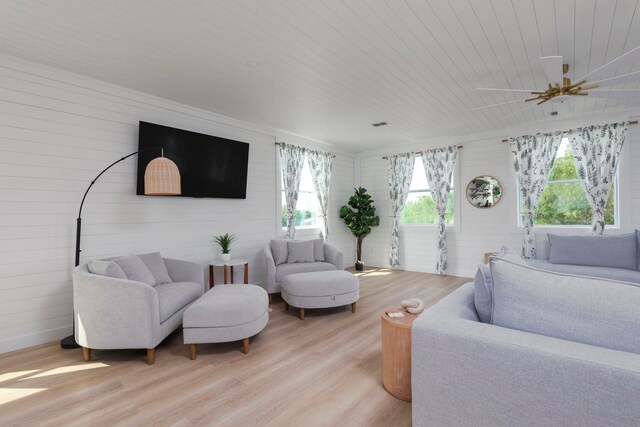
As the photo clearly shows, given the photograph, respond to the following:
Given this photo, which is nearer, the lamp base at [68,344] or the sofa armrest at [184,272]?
the lamp base at [68,344]

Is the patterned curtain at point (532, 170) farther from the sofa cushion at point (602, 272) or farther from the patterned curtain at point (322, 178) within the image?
the patterned curtain at point (322, 178)

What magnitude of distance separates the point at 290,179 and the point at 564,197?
4.56 m

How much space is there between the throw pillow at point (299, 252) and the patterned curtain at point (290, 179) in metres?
0.61

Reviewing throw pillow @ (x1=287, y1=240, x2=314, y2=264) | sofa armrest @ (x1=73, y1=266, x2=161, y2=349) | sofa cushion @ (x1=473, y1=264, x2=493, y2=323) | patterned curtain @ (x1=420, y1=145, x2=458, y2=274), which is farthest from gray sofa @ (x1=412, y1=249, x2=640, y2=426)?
patterned curtain @ (x1=420, y1=145, x2=458, y2=274)

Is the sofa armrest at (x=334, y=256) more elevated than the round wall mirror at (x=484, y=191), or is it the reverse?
the round wall mirror at (x=484, y=191)

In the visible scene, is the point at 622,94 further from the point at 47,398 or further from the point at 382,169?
the point at 47,398

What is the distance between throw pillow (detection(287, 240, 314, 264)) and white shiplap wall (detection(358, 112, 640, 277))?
2.56 meters

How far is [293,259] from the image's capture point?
4.90 m

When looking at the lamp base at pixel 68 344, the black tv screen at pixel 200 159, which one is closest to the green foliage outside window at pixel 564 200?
the black tv screen at pixel 200 159

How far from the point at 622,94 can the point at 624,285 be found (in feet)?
9.36

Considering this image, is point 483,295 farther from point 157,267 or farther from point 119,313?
point 157,267

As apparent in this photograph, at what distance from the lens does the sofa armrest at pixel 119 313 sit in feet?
8.59

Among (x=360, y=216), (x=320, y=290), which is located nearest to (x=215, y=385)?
(x=320, y=290)

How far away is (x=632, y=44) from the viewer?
2.82 m
